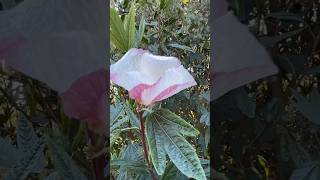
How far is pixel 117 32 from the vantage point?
534 mm

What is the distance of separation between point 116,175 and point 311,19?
12.0 inches

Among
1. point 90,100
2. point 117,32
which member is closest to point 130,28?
point 117,32

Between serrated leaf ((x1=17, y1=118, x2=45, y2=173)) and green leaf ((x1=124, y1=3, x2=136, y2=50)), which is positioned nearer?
serrated leaf ((x1=17, y1=118, x2=45, y2=173))

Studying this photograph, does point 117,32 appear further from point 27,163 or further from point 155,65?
point 27,163

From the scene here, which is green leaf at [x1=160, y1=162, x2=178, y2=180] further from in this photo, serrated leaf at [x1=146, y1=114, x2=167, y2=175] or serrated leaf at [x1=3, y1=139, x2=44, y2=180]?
serrated leaf at [x1=3, y1=139, x2=44, y2=180]

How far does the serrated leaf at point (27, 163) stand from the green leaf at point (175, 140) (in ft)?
0.40

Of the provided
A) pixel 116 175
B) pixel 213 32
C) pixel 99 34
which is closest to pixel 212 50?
pixel 213 32

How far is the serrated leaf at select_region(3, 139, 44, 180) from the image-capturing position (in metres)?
0.43

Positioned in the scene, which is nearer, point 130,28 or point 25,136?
point 25,136

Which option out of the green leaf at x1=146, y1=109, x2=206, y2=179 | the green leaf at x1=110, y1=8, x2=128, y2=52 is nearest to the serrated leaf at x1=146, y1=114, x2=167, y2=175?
the green leaf at x1=146, y1=109, x2=206, y2=179

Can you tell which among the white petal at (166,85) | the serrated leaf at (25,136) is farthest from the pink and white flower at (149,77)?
the serrated leaf at (25,136)

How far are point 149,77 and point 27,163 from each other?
16 cm

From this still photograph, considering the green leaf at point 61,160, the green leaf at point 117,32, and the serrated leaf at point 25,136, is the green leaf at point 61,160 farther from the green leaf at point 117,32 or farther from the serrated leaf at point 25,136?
the green leaf at point 117,32

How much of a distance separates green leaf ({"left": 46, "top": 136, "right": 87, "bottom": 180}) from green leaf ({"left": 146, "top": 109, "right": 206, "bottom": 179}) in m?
0.09
